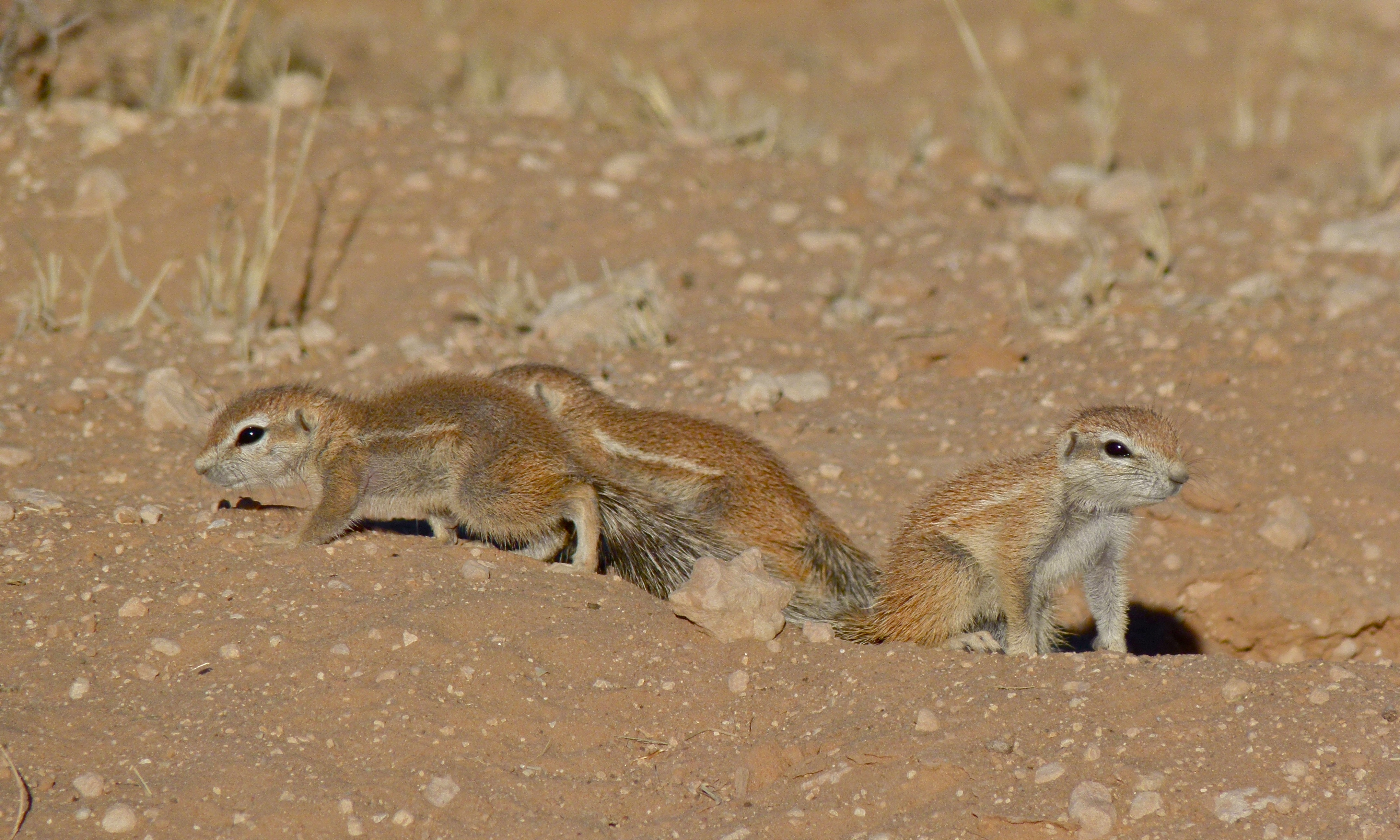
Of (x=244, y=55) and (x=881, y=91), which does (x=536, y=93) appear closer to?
(x=244, y=55)

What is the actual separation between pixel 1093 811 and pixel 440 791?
1750 mm

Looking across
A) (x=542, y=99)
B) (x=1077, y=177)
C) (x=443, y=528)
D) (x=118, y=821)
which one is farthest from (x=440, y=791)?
(x=1077, y=177)

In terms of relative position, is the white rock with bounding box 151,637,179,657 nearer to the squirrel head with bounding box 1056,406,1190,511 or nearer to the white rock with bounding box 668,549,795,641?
the white rock with bounding box 668,549,795,641

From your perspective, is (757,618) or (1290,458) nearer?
(757,618)

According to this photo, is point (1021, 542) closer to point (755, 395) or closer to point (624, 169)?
point (755, 395)

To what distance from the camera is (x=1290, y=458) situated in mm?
6062

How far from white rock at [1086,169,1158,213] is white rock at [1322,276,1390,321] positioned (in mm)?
1474

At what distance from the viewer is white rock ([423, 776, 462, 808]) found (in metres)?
3.73

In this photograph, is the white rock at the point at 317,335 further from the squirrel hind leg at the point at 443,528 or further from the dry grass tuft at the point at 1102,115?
the dry grass tuft at the point at 1102,115

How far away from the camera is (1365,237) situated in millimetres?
7668

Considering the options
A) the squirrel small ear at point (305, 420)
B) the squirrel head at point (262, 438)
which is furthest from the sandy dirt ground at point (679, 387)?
the squirrel small ear at point (305, 420)

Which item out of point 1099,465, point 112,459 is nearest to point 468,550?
point 112,459

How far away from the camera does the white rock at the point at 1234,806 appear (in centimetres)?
348

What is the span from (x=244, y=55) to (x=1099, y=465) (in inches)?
272
